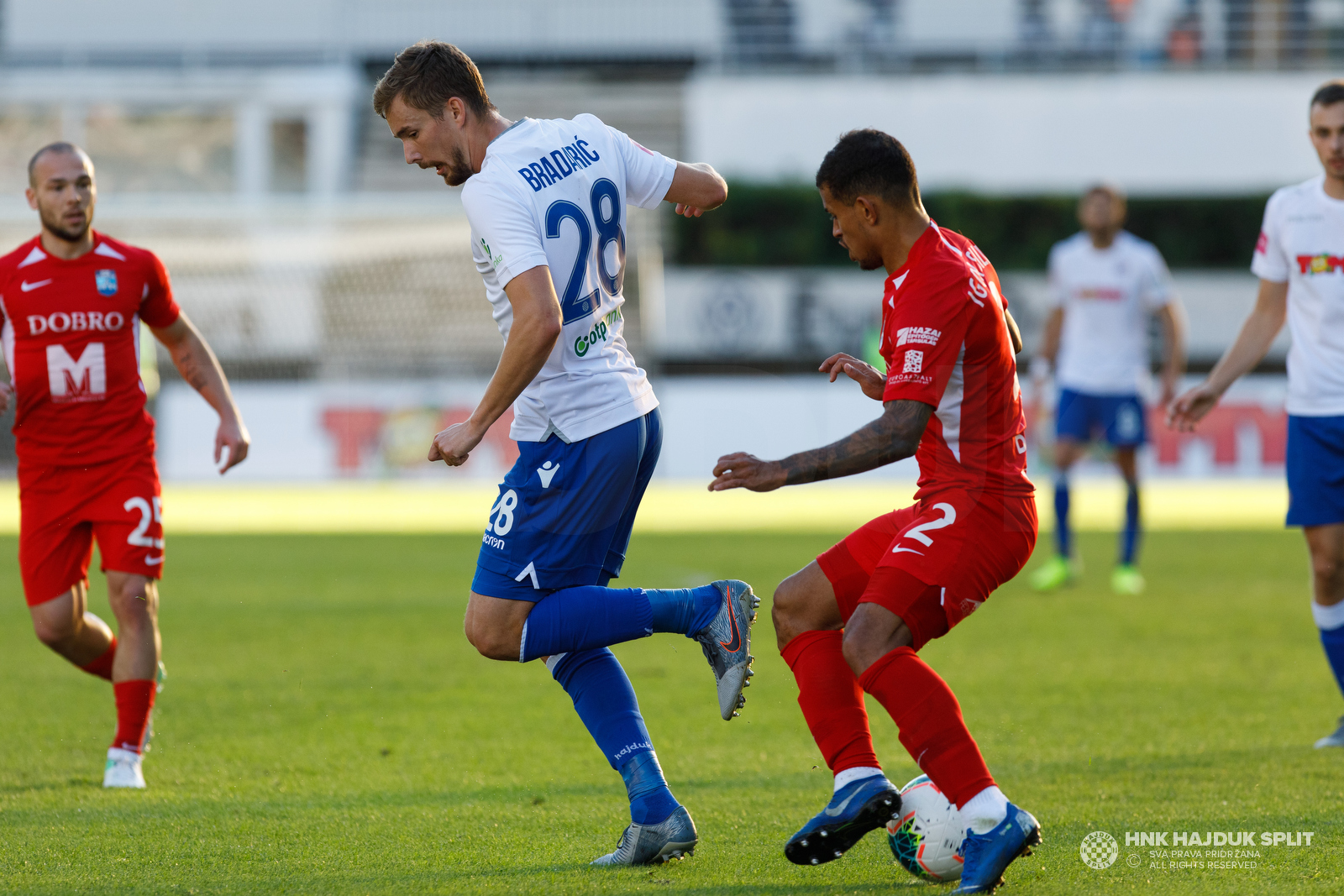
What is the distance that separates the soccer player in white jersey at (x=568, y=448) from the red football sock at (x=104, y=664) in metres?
2.10

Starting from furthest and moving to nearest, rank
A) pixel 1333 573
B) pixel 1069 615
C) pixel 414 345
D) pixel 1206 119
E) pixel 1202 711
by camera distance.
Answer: pixel 1206 119
pixel 414 345
pixel 1069 615
pixel 1202 711
pixel 1333 573

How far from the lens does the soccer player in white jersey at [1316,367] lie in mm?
4910

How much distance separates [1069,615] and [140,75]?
2649 centimetres

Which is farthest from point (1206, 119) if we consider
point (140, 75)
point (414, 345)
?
point (140, 75)

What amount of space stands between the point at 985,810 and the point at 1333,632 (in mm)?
2540

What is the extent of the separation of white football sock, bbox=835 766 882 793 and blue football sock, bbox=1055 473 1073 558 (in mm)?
6425

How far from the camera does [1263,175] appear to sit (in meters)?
29.5

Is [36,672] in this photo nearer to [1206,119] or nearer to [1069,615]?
[1069,615]

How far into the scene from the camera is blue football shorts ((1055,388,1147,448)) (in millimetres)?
9570

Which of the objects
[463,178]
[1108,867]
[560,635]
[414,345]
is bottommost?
[414,345]

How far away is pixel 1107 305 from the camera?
959 cm

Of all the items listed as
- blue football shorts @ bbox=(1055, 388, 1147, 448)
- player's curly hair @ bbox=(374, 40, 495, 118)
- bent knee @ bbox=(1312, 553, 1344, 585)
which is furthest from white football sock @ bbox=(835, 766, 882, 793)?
blue football shorts @ bbox=(1055, 388, 1147, 448)

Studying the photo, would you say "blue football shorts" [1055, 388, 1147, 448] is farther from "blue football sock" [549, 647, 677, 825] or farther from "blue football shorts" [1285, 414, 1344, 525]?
"blue football sock" [549, 647, 677, 825]

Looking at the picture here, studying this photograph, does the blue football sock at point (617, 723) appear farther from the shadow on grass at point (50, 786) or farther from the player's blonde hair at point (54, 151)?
the player's blonde hair at point (54, 151)
